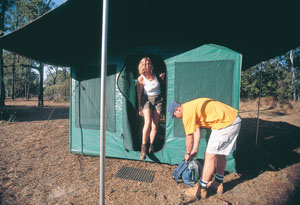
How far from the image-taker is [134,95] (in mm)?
3232

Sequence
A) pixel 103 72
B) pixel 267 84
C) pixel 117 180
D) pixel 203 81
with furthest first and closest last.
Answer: pixel 267 84
pixel 203 81
pixel 117 180
pixel 103 72

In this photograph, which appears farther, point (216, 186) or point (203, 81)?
point (203, 81)

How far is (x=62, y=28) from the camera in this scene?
2533 mm

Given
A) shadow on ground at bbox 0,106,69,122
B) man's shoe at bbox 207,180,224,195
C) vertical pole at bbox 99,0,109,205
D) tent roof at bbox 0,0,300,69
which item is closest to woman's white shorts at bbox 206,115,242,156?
man's shoe at bbox 207,180,224,195

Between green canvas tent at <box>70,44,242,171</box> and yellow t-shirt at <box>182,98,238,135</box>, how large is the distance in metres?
0.72

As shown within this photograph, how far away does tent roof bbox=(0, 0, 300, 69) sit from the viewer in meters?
2.16

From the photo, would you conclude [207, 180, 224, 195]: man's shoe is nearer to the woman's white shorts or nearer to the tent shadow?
the tent shadow

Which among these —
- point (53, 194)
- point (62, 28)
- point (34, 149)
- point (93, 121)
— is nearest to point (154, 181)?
point (53, 194)

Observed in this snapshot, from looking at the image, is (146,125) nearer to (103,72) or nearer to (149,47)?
(149,47)

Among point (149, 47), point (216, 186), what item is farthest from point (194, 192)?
point (149, 47)

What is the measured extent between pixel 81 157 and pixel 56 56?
258cm

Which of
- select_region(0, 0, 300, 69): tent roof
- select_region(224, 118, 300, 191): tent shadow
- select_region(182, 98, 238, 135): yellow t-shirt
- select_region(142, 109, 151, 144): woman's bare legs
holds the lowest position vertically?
select_region(224, 118, 300, 191): tent shadow

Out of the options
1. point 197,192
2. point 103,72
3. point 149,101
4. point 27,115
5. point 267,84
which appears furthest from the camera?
point 267,84

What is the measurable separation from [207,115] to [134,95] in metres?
1.68
